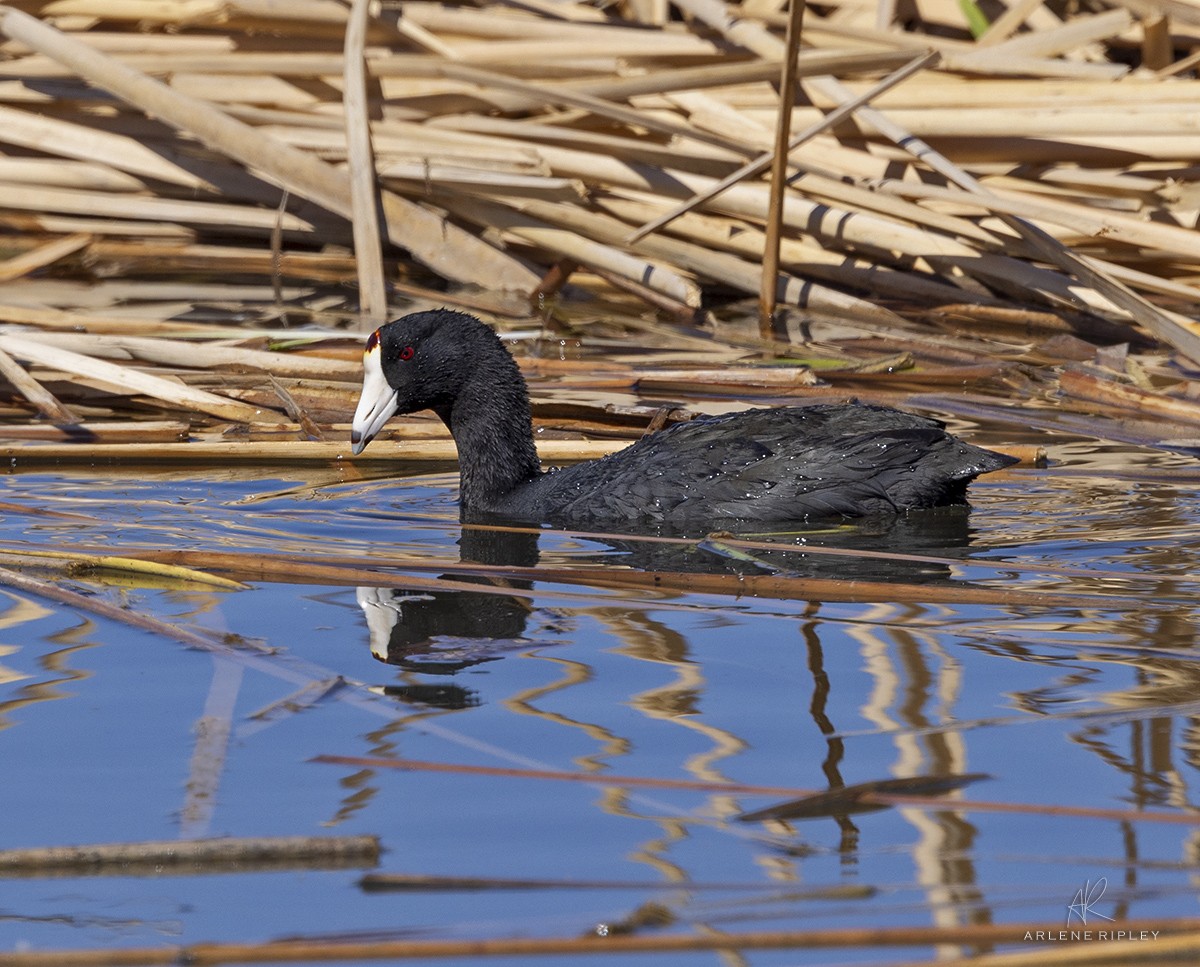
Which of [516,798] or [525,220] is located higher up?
[525,220]

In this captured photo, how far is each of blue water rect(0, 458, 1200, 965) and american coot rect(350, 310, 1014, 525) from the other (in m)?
0.49

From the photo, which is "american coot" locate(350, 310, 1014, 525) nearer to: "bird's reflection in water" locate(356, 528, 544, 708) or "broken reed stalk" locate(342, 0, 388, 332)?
"bird's reflection in water" locate(356, 528, 544, 708)

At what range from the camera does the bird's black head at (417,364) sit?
5.51 m

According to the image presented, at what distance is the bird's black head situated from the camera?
5.51m

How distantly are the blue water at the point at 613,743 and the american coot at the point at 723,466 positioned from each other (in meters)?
0.49

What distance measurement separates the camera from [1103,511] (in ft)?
16.8

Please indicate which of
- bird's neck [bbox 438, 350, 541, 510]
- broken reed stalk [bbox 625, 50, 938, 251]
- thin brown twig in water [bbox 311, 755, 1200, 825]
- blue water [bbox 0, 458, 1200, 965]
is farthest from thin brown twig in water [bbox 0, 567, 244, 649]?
broken reed stalk [bbox 625, 50, 938, 251]

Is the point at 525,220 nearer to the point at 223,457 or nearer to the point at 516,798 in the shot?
the point at 223,457

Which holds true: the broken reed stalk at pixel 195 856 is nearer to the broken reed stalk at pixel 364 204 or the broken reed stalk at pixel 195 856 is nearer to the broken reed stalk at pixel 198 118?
the broken reed stalk at pixel 364 204

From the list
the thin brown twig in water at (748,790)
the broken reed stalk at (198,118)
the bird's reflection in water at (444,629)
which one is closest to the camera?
the thin brown twig in water at (748,790)

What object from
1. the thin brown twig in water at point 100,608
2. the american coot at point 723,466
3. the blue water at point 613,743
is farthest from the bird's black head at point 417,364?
the thin brown twig in water at point 100,608

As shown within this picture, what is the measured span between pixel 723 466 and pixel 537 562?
0.80 meters

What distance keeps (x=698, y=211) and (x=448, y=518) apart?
3.34 metres

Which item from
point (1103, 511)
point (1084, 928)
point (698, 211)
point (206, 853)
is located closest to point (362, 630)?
point (206, 853)
